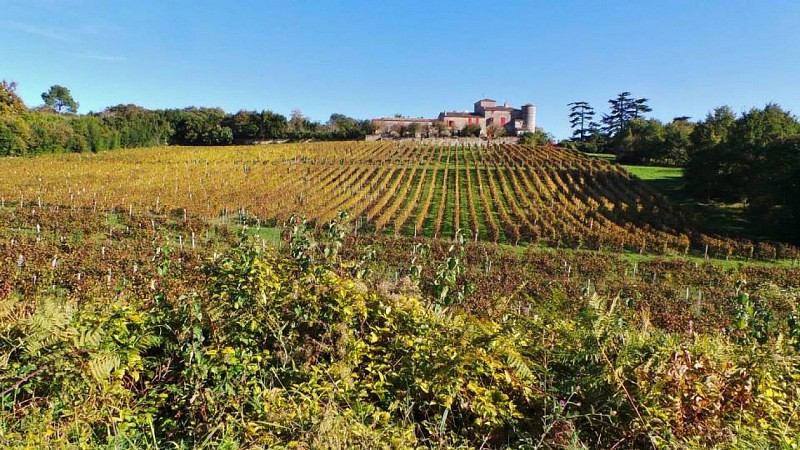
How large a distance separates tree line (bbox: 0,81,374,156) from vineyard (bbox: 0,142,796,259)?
7815 mm

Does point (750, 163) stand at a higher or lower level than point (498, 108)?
lower

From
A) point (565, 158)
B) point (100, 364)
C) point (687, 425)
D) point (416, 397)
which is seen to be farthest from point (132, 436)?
point (565, 158)

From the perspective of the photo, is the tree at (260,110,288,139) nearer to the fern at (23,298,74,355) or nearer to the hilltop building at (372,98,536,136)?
the hilltop building at (372,98,536,136)

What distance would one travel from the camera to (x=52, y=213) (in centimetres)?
2067

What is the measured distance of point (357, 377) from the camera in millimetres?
2949

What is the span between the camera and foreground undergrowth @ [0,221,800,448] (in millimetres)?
2512

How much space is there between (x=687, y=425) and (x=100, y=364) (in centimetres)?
344

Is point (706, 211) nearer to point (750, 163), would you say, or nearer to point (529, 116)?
point (750, 163)

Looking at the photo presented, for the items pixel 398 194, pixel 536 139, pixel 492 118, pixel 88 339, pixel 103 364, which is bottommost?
pixel 398 194

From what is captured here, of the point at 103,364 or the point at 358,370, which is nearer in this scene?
the point at 103,364

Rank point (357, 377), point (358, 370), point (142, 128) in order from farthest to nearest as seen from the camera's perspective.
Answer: point (142, 128), point (358, 370), point (357, 377)

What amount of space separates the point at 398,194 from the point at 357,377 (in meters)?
28.4

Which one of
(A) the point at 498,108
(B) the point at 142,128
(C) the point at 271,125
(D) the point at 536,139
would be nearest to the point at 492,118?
(A) the point at 498,108

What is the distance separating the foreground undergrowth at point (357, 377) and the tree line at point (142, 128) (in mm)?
58444
